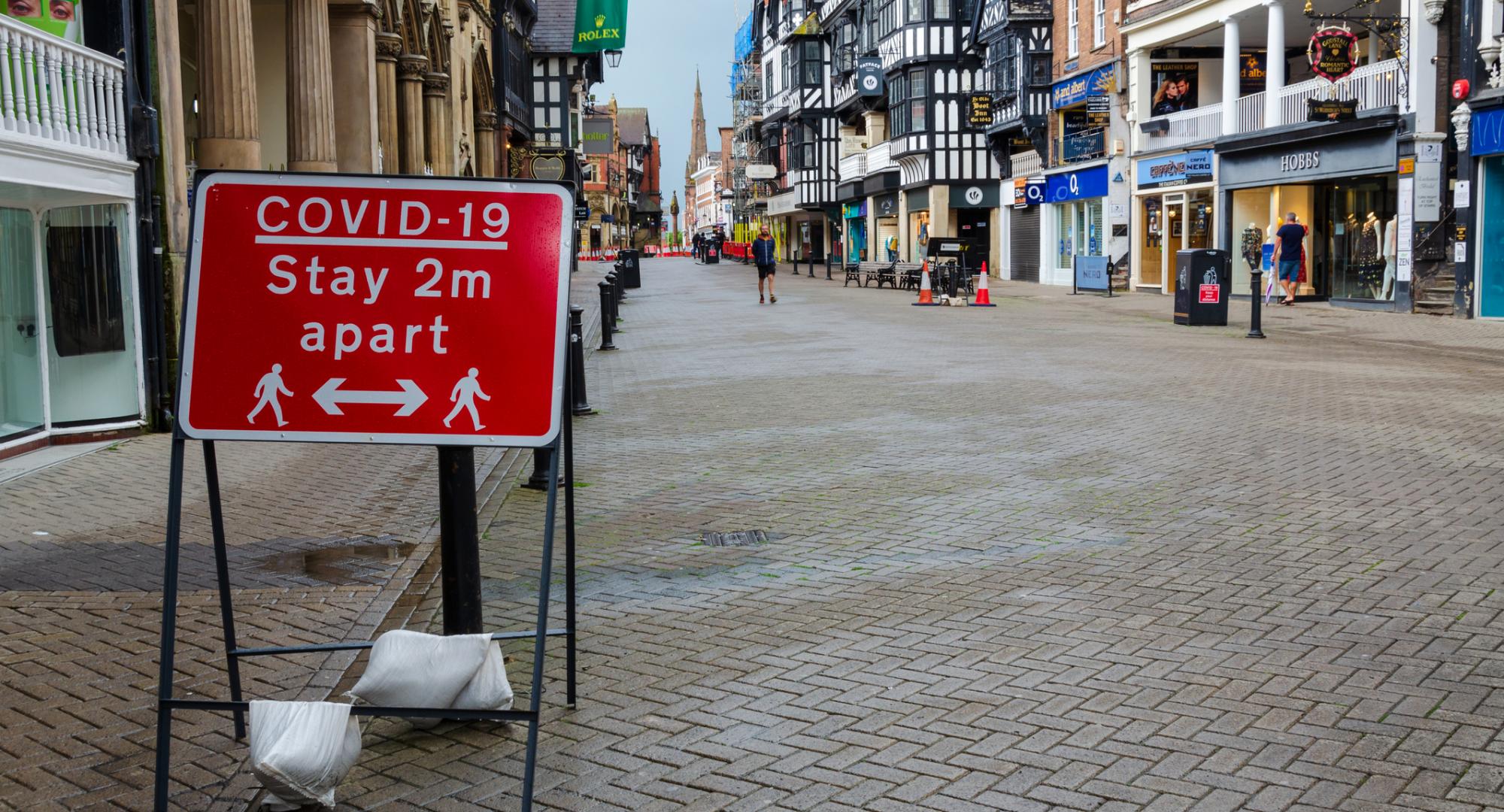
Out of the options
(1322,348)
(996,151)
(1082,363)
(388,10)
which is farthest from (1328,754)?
(996,151)

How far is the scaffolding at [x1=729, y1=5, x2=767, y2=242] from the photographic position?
302 ft

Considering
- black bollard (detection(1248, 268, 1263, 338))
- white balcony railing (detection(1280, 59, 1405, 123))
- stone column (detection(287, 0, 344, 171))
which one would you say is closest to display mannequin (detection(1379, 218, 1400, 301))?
white balcony railing (detection(1280, 59, 1405, 123))

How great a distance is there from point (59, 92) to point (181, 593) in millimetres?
6425

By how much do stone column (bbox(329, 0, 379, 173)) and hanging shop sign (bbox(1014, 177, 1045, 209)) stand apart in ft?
84.7

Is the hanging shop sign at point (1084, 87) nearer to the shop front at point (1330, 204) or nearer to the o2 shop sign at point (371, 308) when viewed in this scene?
the shop front at point (1330, 204)

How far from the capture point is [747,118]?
311 ft

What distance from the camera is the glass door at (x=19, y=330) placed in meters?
10.8

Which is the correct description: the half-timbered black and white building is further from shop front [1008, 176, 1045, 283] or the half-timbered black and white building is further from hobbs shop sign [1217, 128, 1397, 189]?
hobbs shop sign [1217, 128, 1397, 189]

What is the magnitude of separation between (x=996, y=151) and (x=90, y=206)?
40.8 metres

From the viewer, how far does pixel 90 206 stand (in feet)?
38.1

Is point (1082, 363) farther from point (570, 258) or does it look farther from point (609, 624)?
point (570, 258)

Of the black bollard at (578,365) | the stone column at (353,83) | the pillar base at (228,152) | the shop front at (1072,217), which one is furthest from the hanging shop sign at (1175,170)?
the pillar base at (228,152)

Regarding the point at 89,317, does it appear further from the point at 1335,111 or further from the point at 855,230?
the point at 855,230

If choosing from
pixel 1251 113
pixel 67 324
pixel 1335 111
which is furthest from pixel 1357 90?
pixel 67 324
